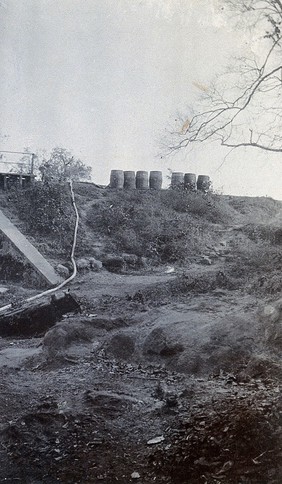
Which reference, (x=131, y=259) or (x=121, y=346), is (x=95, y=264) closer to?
(x=131, y=259)

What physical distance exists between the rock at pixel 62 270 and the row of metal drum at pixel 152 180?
6698mm

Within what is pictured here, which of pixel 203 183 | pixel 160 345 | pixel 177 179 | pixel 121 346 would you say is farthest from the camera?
pixel 203 183

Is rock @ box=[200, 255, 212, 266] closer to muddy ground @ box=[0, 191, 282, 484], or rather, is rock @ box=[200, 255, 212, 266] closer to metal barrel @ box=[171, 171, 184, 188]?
muddy ground @ box=[0, 191, 282, 484]

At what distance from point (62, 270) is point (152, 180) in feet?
26.5

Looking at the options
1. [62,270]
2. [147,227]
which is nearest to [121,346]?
[62,270]

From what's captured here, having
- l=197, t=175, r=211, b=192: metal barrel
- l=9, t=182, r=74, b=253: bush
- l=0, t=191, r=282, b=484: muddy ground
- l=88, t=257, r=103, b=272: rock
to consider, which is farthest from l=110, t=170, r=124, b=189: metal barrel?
l=0, t=191, r=282, b=484: muddy ground

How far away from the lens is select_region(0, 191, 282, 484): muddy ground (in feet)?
9.99

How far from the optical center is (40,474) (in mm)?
3117

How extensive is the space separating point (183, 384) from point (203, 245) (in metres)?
9.08

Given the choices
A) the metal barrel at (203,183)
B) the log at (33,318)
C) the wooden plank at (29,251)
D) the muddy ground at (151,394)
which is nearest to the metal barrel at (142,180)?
the metal barrel at (203,183)

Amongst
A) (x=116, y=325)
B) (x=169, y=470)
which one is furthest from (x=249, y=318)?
(x=169, y=470)

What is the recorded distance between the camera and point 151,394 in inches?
173

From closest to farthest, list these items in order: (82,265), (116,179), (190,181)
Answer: (82,265)
(116,179)
(190,181)

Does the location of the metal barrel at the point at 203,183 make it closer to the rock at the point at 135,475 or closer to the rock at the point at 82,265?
the rock at the point at 82,265
